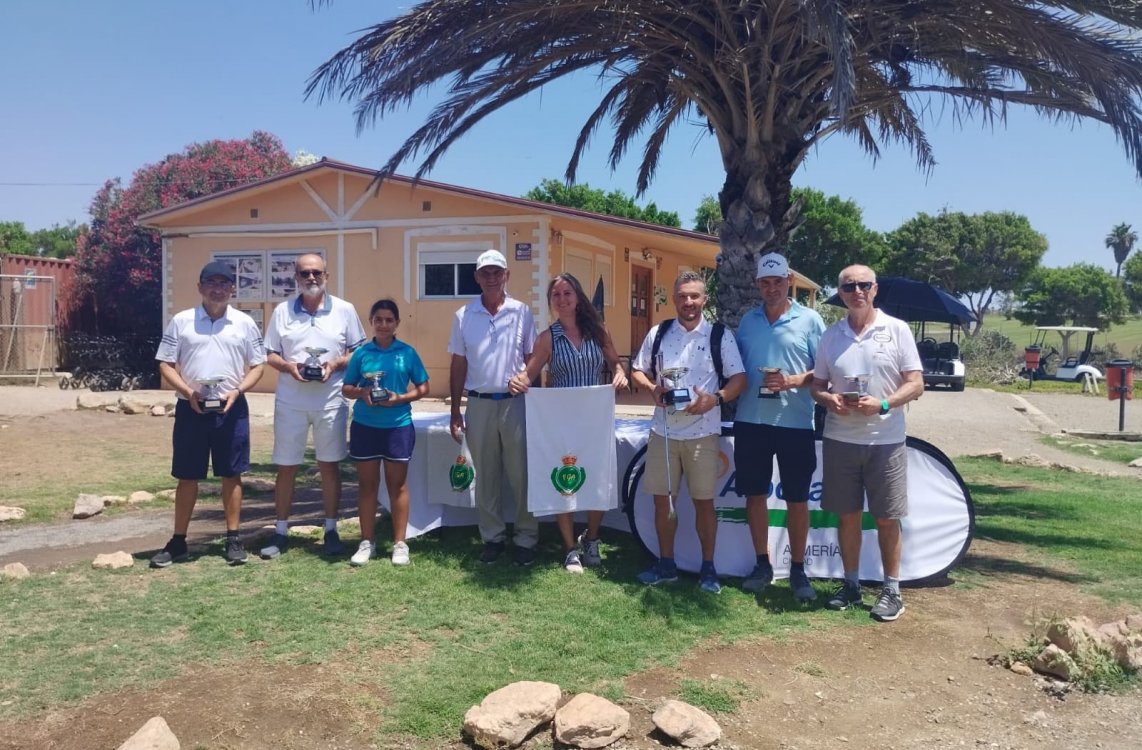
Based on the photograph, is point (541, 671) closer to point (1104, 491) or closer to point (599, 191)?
point (1104, 491)

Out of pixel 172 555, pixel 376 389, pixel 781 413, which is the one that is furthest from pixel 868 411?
pixel 172 555

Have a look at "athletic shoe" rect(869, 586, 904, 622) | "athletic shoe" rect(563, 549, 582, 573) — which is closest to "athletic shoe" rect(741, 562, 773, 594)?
"athletic shoe" rect(869, 586, 904, 622)

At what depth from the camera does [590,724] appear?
342 centimetres

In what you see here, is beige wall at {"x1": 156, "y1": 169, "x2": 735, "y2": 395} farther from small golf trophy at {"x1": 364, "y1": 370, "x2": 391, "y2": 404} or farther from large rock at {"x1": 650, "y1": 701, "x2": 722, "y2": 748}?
large rock at {"x1": 650, "y1": 701, "x2": 722, "y2": 748}

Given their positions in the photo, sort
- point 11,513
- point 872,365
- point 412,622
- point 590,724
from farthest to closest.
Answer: point 11,513
point 872,365
point 412,622
point 590,724

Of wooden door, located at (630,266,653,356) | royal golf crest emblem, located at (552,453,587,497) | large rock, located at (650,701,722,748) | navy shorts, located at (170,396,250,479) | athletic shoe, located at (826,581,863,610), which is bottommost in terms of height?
large rock, located at (650,701,722,748)

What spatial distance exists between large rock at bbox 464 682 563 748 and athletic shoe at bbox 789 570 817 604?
1.97 m

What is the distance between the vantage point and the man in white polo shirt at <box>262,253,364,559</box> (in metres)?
5.67

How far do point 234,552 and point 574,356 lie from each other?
8.36ft

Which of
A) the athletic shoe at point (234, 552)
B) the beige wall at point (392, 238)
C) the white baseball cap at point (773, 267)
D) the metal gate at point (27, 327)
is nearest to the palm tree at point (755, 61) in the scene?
the white baseball cap at point (773, 267)

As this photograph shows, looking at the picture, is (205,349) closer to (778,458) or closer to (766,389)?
(766,389)

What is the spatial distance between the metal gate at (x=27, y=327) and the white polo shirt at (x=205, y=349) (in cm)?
1785

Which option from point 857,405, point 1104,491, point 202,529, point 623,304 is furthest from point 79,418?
point 1104,491

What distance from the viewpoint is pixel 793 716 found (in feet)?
12.2
